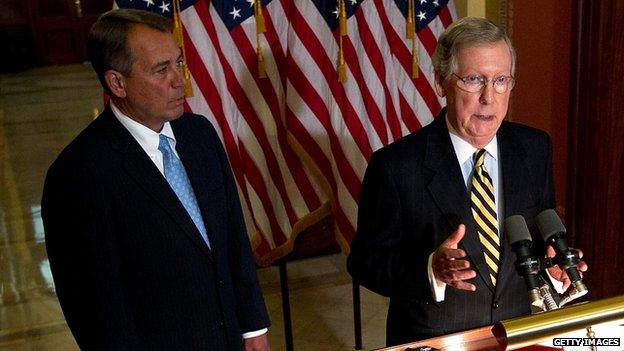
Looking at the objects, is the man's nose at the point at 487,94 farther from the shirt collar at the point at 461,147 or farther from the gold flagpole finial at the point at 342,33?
the gold flagpole finial at the point at 342,33

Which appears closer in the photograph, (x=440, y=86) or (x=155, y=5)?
(x=440, y=86)

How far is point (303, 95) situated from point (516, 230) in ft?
6.57

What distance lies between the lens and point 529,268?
137 cm

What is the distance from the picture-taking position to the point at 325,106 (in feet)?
11.1

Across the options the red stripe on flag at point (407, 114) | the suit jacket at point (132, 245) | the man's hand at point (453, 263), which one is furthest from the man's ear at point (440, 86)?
the red stripe on flag at point (407, 114)

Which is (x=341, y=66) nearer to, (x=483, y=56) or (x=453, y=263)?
(x=483, y=56)

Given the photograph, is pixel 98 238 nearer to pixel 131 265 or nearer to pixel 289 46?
pixel 131 265

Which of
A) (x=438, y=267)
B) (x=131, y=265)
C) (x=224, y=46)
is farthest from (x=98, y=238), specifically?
(x=224, y=46)

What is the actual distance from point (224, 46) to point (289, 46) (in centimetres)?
29

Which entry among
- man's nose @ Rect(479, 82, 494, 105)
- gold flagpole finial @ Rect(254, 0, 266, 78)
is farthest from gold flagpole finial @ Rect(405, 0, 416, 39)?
man's nose @ Rect(479, 82, 494, 105)

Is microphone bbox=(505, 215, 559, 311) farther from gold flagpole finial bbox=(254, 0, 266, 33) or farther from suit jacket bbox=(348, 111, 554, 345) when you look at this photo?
gold flagpole finial bbox=(254, 0, 266, 33)

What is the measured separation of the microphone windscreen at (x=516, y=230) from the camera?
1.42 m

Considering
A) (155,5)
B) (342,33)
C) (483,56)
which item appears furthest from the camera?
(342,33)

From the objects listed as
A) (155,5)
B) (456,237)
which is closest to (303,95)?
(155,5)
